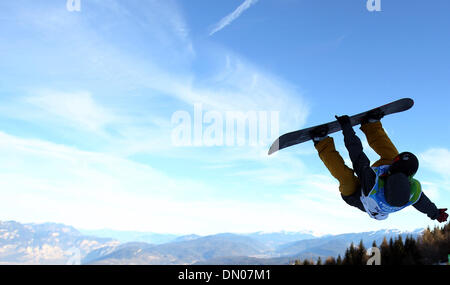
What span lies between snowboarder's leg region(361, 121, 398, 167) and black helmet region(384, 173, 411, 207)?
1.26m

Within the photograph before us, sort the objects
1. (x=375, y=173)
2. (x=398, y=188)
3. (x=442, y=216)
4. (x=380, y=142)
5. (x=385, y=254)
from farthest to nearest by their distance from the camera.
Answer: (x=385, y=254)
(x=442, y=216)
(x=380, y=142)
(x=375, y=173)
(x=398, y=188)

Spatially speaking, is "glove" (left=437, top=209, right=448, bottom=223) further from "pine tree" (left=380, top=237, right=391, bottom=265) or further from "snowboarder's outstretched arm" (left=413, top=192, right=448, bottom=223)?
"pine tree" (left=380, top=237, right=391, bottom=265)

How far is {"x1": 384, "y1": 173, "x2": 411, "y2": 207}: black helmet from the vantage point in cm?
532

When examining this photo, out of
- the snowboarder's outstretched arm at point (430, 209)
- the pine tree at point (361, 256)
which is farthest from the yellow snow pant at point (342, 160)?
the pine tree at point (361, 256)

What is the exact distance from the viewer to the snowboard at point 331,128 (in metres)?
6.99

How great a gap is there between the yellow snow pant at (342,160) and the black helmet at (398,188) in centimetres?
103

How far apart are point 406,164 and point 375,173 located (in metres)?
0.63

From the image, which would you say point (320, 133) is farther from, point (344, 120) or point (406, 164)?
point (406, 164)

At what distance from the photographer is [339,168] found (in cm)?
649

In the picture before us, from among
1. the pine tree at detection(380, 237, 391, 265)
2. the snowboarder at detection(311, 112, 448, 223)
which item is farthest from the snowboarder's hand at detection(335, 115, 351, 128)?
the pine tree at detection(380, 237, 391, 265)

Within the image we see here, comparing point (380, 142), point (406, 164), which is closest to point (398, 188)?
point (406, 164)

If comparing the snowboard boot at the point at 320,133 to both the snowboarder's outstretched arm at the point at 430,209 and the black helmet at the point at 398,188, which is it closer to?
the black helmet at the point at 398,188

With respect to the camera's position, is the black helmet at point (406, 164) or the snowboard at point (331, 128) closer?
the black helmet at point (406, 164)
